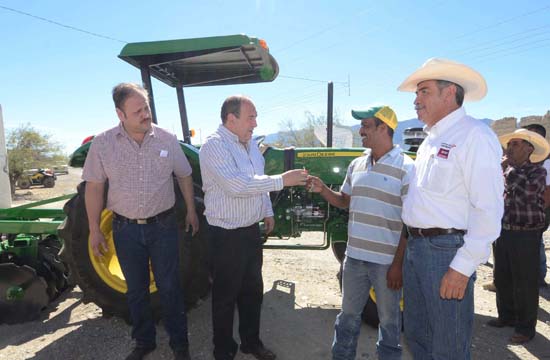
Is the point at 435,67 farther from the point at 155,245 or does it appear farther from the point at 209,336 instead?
the point at 209,336

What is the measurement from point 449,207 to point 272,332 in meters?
2.06

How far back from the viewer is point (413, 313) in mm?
1960

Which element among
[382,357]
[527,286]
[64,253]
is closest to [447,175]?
[382,357]

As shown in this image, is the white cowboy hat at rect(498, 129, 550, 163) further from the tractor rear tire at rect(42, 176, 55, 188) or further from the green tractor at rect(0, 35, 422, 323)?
the tractor rear tire at rect(42, 176, 55, 188)

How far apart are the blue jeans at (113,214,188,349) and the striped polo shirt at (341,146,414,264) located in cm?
129

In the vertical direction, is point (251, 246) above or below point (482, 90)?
below

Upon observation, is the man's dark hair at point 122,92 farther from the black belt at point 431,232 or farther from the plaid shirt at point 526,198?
the plaid shirt at point 526,198

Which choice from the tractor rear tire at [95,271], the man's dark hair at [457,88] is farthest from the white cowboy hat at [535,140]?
the tractor rear tire at [95,271]

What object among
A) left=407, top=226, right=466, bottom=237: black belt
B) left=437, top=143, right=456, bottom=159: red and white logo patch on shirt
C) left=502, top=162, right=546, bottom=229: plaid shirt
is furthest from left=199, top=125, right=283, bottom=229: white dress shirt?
left=502, top=162, right=546, bottom=229: plaid shirt

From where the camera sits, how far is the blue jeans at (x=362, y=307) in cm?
213

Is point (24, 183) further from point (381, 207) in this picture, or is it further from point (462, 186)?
point (462, 186)

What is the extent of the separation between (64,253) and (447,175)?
2922mm

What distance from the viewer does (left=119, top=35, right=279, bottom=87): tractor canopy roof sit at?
307 centimetres

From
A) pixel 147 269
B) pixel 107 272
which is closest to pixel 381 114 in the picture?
pixel 147 269
